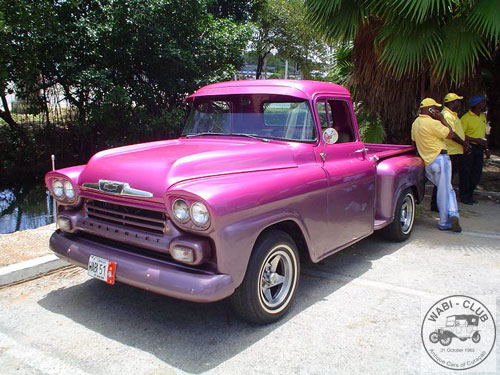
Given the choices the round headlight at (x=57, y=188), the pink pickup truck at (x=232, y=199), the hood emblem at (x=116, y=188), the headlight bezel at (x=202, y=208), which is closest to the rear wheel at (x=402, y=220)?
the pink pickup truck at (x=232, y=199)

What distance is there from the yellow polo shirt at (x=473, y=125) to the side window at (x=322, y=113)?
4641 millimetres

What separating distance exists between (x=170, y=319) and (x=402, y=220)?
3.57 meters

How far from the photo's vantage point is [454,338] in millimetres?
3389

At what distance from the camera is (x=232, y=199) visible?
10.1 feet

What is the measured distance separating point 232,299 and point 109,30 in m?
7.79

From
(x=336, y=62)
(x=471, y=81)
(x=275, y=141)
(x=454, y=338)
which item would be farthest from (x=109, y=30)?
(x=454, y=338)

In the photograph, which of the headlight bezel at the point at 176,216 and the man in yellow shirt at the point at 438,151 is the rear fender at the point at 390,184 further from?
the headlight bezel at the point at 176,216

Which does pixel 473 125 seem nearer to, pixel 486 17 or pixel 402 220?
pixel 486 17

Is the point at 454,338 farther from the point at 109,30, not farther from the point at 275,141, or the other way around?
the point at 109,30

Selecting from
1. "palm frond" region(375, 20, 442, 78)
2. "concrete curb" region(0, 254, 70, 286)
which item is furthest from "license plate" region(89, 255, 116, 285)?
"palm frond" region(375, 20, 442, 78)

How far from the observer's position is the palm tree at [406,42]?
20.8 feet

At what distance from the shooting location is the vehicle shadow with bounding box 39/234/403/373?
3.18 meters

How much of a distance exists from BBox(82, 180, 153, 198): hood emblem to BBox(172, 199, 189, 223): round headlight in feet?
0.87

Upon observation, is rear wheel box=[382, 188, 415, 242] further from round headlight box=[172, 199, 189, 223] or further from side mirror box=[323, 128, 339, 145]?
round headlight box=[172, 199, 189, 223]
